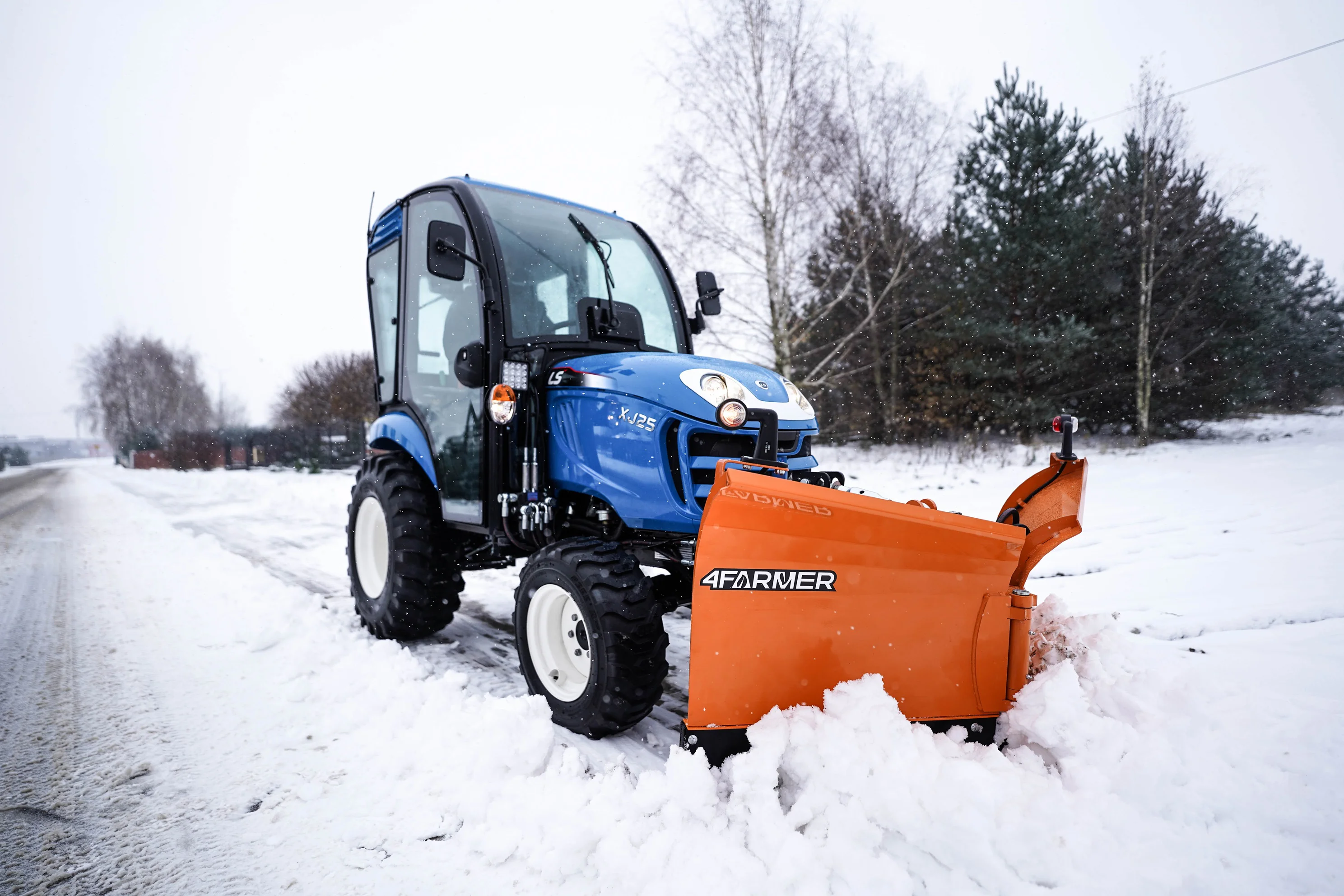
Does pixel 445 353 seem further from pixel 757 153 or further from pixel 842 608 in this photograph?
pixel 757 153

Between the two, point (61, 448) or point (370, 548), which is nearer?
point (370, 548)

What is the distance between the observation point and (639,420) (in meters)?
2.71

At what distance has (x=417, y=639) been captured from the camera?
4008 millimetres

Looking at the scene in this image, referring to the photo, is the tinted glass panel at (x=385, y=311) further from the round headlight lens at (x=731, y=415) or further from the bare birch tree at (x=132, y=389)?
the bare birch tree at (x=132, y=389)

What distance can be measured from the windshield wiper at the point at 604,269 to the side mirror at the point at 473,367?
1.88ft

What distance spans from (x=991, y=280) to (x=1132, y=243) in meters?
3.75

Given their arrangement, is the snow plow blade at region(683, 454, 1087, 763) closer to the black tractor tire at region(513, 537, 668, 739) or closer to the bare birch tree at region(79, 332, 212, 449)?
the black tractor tire at region(513, 537, 668, 739)

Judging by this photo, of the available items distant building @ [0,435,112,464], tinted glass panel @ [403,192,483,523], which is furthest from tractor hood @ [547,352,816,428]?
distant building @ [0,435,112,464]

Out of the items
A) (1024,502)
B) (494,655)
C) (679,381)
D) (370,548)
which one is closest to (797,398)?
(679,381)

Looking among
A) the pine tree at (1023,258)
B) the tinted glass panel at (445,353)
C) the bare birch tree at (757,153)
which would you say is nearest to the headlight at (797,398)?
the tinted glass panel at (445,353)

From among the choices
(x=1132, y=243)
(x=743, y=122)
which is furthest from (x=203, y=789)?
(x=1132, y=243)

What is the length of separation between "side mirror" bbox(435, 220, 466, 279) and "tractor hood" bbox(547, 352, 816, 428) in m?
0.59

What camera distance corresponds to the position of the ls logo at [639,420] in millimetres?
2680

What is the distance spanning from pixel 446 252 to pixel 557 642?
1.71m
